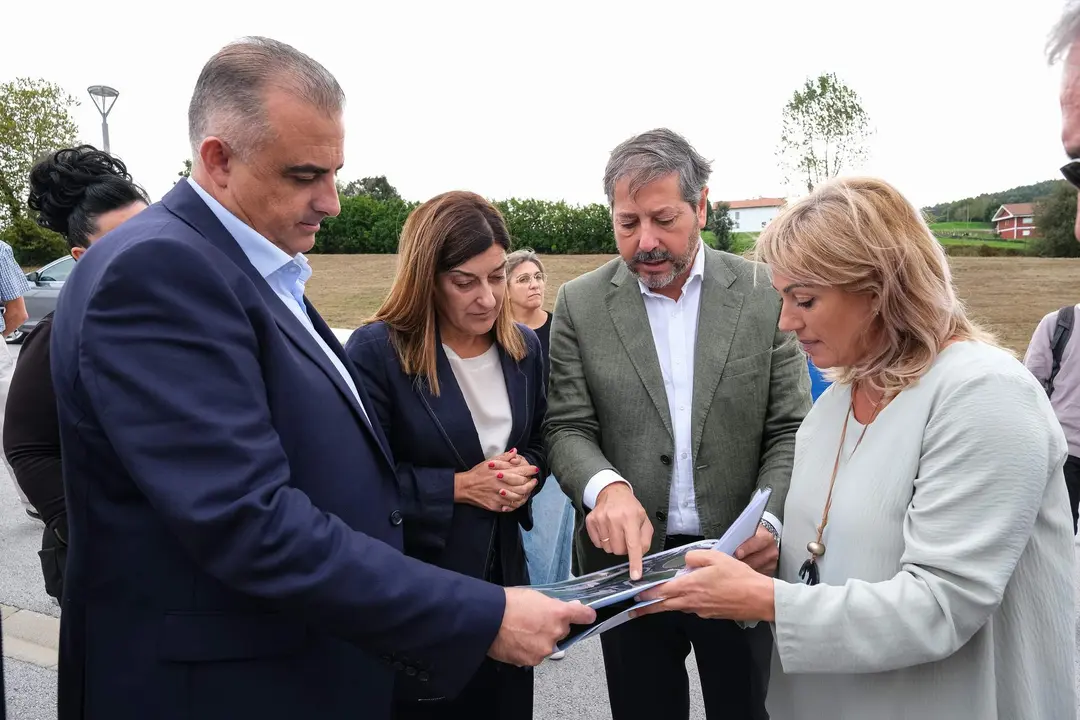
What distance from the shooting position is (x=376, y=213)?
29984mm

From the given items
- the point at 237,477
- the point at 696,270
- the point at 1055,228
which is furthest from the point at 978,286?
the point at 237,477

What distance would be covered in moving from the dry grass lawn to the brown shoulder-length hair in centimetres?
1245

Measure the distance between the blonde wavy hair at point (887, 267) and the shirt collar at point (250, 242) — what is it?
1111 millimetres

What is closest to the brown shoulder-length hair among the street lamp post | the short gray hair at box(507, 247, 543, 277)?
the short gray hair at box(507, 247, 543, 277)

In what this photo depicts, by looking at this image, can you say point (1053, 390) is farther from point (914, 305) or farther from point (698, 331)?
point (914, 305)

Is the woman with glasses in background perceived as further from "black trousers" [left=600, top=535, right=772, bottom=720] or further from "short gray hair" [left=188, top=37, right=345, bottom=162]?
"short gray hair" [left=188, top=37, right=345, bottom=162]

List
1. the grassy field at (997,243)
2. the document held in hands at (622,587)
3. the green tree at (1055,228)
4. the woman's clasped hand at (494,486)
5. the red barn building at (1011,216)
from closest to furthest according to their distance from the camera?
1. the document held in hands at (622,587)
2. the woman's clasped hand at (494,486)
3. the green tree at (1055,228)
4. the grassy field at (997,243)
5. the red barn building at (1011,216)

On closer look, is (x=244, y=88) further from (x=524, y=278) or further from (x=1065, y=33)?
(x=524, y=278)

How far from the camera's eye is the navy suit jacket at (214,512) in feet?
4.16

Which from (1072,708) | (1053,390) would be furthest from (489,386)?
(1053,390)

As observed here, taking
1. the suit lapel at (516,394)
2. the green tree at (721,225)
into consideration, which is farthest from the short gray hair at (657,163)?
the green tree at (721,225)

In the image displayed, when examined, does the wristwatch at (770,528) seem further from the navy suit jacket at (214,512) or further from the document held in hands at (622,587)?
the navy suit jacket at (214,512)

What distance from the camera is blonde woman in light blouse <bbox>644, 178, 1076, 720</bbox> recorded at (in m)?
1.41

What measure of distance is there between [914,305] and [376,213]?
29.8 metres
